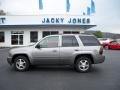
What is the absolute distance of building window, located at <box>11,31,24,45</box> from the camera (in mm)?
35747

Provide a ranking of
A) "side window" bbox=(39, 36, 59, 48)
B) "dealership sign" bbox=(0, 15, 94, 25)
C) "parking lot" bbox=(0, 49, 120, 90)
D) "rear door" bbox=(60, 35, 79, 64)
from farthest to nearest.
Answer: "dealership sign" bbox=(0, 15, 94, 25), "side window" bbox=(39, 36, 59, 48), "rear door" bbox=(60, 35, 79, 64), "parking lot" bbox=(0, 49, 120, 90)

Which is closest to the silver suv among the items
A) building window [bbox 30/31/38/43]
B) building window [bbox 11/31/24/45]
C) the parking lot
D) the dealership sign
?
the parking lot

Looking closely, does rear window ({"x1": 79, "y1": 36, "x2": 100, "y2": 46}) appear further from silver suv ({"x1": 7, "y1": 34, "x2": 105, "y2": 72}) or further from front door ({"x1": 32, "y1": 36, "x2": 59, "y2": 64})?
front door ({"x1": 32, "y1": 36, "x2": 59, "y2": 64})

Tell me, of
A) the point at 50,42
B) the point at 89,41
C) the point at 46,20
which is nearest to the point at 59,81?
the point at 50,42

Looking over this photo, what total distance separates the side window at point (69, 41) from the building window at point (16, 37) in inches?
1021

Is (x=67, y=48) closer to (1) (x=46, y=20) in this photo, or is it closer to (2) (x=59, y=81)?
(2) (x=59, y=81)

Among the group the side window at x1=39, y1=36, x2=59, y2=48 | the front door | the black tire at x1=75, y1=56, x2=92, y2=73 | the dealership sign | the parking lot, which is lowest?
the parking lot

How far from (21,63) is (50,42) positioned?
171 cm

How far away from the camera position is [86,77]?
929 centimetres

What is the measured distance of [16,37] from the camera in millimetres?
35875

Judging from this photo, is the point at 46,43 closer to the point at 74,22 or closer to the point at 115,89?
the point at 115,89

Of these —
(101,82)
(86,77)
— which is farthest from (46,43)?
(101,82)

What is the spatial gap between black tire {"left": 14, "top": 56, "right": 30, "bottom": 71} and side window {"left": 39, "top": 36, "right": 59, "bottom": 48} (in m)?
1.05

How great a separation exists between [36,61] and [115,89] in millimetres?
4344
